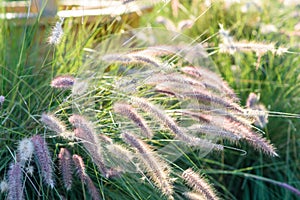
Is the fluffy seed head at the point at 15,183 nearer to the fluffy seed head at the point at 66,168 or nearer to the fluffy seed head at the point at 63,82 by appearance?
the fluffy seed head at the point at 66,168

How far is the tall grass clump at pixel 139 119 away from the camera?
6.29 feet

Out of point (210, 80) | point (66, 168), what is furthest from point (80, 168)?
point (210, 80)

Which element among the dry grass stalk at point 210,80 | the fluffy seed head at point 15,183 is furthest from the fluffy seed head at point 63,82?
the dry grass stalk at point 210,80

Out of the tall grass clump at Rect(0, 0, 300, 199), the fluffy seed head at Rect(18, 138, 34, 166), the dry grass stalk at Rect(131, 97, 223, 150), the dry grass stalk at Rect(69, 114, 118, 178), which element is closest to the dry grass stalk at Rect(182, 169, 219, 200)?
the tall grass clump at Rect(0, 0, 300, 199)

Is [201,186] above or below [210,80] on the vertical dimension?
below

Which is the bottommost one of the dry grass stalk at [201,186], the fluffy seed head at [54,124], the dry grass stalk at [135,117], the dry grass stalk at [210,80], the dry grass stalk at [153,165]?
the dry grass stalk at [201,186]

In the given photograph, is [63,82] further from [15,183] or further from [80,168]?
[15,183]

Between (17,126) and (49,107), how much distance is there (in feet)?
0.63

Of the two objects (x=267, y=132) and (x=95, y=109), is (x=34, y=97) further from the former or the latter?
(x=267, y=132)

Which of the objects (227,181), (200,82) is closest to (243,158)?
(227,181)

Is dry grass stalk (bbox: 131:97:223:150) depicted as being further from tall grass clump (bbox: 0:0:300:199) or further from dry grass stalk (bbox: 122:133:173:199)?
dry grass stalk (bbox: 122:133:173:199)

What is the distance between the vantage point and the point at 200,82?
2225mm

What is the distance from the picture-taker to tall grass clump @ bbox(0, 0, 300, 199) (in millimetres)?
1918

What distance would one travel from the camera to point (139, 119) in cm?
188
